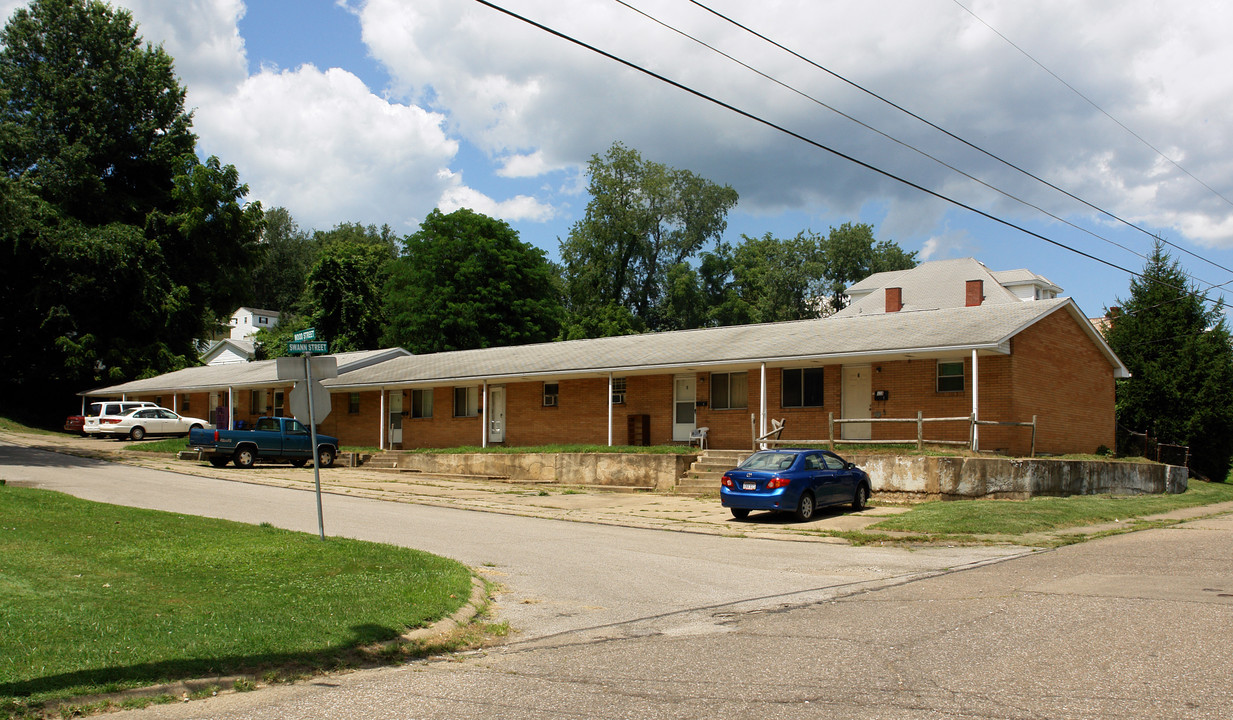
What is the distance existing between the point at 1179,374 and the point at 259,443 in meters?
36.1

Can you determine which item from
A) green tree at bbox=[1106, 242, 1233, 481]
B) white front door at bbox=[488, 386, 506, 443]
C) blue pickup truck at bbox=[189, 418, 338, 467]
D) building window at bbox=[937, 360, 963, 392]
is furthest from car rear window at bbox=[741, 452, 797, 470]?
green tree at bbox=[1106, 242, 1233, 481]

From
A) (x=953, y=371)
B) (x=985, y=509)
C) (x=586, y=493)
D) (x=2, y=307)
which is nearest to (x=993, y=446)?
(x=953, y=371)

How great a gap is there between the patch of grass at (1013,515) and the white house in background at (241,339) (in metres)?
70.9

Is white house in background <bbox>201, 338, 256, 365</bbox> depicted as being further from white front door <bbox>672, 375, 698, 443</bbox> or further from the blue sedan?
the blue sedan

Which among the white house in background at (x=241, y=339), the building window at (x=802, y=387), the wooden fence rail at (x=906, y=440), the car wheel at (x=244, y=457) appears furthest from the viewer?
the white house in background at (x=241, y=339)

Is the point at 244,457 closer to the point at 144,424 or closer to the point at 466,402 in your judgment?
the point at 466,402

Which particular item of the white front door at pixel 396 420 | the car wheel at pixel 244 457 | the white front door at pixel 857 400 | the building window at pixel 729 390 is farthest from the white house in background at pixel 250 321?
the white front door at pixel 857 400

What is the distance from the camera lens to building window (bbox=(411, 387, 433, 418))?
3572 centimetres

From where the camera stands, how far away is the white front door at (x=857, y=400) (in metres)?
24.8

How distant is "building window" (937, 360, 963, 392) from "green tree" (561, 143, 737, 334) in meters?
38.2

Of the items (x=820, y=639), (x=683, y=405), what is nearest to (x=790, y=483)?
(x=820, y=639)

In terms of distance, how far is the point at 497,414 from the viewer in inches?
1308

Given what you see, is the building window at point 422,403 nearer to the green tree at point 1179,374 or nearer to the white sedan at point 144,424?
the white sedan at point 144,424

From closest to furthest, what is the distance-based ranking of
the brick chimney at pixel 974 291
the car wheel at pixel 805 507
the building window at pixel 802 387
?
the car wheel at pixel 805 507 → the building window at pixel 802 387 → the brick chimney at pixel 974 291
